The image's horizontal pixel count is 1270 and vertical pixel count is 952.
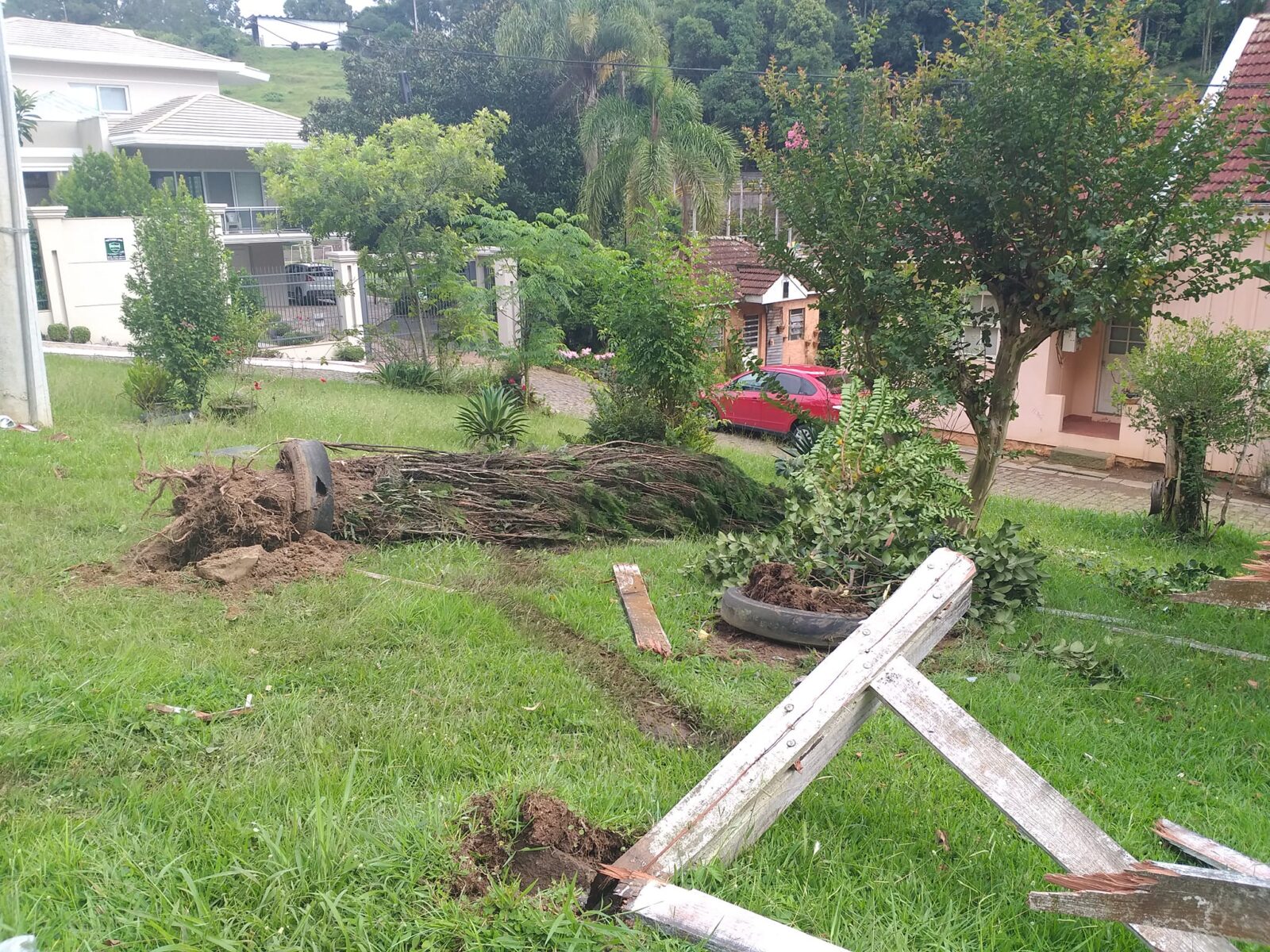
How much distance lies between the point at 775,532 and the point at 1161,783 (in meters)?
3.42

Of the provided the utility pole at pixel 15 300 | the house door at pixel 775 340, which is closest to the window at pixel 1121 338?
the house door at pixel 775 340

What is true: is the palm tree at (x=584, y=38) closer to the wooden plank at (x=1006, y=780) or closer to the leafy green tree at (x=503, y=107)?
the leafy green tree at (x=503, y=107)

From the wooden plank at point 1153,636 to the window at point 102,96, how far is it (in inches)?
1723

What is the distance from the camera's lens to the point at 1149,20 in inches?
1714

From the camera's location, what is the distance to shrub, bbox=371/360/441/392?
61.1 ft

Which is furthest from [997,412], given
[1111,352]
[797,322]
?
[797,322]

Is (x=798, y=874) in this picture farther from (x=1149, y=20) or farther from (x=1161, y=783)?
(x=1149, y=20)

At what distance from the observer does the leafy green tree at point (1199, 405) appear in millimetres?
10547

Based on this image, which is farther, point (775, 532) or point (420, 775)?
point (775, 532)

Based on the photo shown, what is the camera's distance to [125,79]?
39.9 m

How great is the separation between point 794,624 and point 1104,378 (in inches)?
579

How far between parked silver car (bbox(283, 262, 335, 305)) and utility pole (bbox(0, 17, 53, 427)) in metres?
17.6

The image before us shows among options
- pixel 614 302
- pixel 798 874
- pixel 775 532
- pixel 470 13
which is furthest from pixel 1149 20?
pixel 798 874

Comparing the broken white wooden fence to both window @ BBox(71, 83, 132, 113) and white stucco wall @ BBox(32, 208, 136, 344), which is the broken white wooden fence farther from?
window @ BBox(71, 83, 132, 113)
